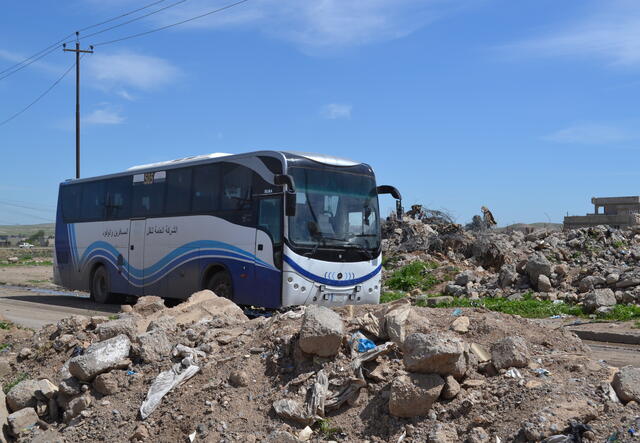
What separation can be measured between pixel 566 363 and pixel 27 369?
645cm

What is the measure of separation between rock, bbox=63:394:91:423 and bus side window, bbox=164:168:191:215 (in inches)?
385

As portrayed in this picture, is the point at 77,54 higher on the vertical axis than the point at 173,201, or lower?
higher

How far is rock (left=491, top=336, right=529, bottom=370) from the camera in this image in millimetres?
6371

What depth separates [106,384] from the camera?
7.47 meters

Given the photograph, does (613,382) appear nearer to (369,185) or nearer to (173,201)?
(369,185)

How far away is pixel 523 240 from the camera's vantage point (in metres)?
26.3

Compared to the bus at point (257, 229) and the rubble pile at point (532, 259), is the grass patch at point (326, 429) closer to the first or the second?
the bus at point (257, 229)

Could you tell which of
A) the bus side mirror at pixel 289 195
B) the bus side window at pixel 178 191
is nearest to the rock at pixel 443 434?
the bus side mirror at pixel 289 195

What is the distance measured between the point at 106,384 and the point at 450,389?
11.7 ft

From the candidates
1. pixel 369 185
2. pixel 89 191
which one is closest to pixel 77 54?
pixel 89 191

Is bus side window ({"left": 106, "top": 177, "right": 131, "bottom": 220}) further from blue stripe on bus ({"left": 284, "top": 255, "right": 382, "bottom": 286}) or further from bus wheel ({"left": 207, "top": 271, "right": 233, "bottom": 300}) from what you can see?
blue stripe on bus ({"left": 284, "top": 255, "right": 382, "bottom": 286})

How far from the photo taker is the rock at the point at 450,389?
608cm

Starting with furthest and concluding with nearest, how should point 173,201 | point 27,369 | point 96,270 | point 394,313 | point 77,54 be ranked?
point 77,54, point 96,270, point 173,201, point 27,369, point 394,313

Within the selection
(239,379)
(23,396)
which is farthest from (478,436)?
(23,396)
